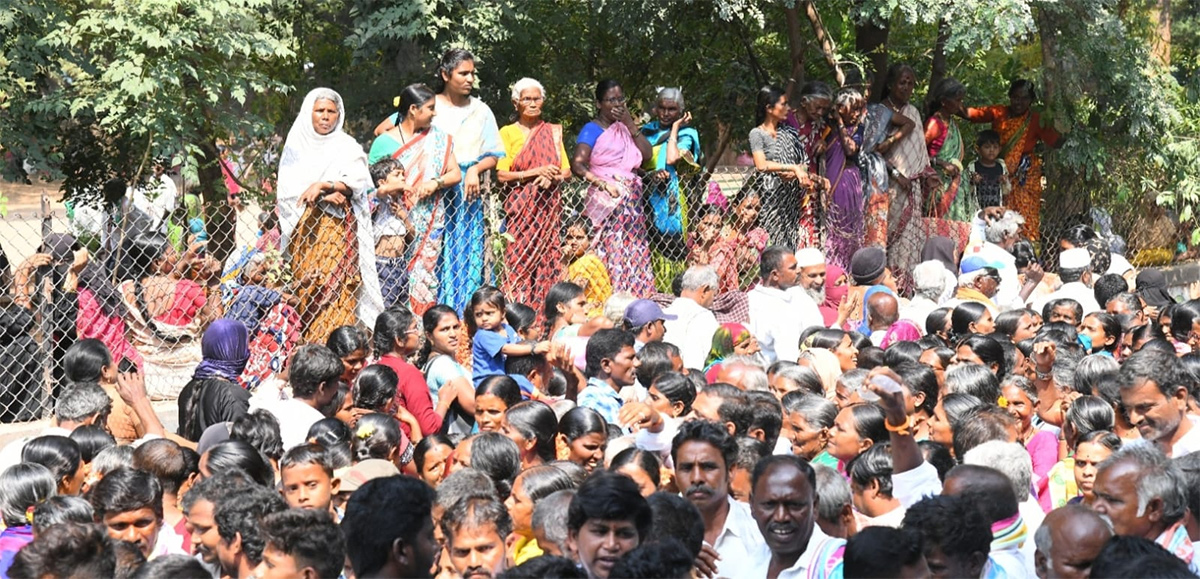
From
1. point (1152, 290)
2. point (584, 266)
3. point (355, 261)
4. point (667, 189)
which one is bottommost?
point (1152, 290)

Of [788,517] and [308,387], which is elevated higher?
[788,517]

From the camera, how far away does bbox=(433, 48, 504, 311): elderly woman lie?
10.2 meters

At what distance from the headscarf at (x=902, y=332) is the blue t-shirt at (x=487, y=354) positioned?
2.63 metres

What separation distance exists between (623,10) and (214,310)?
5032 millimetres

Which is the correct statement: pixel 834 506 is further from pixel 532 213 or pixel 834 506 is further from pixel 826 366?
pixel 532 213

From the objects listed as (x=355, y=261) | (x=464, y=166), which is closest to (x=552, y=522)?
(x=355, y=261)

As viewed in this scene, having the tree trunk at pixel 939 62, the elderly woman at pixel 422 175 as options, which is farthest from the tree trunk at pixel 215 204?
the tree trunk at pixel 939 62

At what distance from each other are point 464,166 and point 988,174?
599cm

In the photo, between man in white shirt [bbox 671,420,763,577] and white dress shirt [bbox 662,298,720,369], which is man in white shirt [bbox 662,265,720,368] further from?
man in white shirt [bbox 671,420,763,577]

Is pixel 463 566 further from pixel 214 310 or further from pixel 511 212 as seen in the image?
pixel 511 212

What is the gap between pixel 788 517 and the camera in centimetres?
548

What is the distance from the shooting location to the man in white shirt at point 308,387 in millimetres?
7395

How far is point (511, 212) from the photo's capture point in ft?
34.6

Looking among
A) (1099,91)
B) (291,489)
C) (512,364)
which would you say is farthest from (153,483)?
(1099,91)
